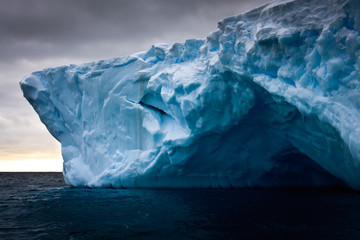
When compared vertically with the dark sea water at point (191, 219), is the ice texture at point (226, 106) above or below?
above

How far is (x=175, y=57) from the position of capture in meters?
12.4

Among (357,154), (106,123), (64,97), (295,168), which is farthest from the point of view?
(64,97)

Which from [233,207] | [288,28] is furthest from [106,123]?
[288,28]

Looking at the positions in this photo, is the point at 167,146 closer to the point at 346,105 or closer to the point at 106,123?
the point at 106,123

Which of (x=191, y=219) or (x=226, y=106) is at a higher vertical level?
(x=226, y=106)

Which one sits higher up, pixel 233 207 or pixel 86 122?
pixel 86 122

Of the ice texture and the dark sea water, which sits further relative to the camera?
the ice texture

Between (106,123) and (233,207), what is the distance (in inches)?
301

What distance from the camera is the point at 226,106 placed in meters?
10.1

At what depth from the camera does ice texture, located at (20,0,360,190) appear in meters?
6.87

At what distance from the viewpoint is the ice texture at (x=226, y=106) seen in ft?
22.5

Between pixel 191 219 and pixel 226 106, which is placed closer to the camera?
pixel 191 219

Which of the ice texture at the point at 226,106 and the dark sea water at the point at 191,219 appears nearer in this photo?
the dark sea water at the point at 191,219

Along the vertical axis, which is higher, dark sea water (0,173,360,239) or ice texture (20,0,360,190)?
ice texture (20,0,360,190)
